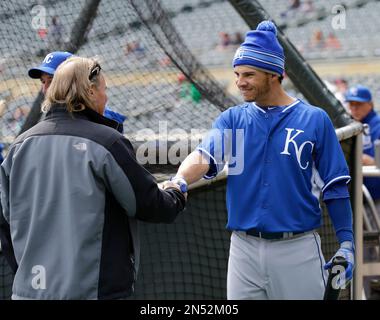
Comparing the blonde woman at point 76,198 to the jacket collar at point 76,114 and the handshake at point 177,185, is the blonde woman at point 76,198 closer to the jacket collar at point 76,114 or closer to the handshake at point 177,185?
the jacket collar at point 76,114

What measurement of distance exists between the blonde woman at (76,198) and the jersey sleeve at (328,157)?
2.87ft

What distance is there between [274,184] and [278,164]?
83mm

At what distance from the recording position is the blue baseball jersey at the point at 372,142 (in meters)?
6.31

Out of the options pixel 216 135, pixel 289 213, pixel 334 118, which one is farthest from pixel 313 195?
pixel 334 118

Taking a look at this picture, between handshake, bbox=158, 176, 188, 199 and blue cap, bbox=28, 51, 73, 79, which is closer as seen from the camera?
handshake, bbox=158, 176, 188, 199

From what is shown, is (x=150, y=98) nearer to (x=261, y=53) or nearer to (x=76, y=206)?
(x=261, y=53)

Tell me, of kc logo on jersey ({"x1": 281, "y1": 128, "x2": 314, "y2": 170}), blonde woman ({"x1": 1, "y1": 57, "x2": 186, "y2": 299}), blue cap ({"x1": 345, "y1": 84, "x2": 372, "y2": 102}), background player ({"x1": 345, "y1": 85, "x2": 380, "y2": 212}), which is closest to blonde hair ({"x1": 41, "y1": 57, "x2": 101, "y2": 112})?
blonde woman ({"x1": 1, "y1": 57, "x2": 186, "y2": 299})

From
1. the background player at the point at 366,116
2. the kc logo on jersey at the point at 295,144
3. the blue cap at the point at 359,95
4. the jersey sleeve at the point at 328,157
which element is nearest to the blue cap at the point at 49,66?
the kc logo on jersey at the point at 295,144

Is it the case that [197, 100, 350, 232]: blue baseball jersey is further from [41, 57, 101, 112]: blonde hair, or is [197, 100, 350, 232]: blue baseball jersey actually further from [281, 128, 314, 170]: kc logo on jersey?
[41, 57, 101, 112]: blonde hair

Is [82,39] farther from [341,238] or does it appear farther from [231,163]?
[341,238]

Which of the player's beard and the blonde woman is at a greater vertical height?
the player's beard

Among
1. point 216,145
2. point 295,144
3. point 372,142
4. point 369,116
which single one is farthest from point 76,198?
point 369,116

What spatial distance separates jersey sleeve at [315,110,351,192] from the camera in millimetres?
3455

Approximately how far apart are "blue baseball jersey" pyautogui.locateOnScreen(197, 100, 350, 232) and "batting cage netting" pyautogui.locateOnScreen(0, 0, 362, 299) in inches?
38.1
